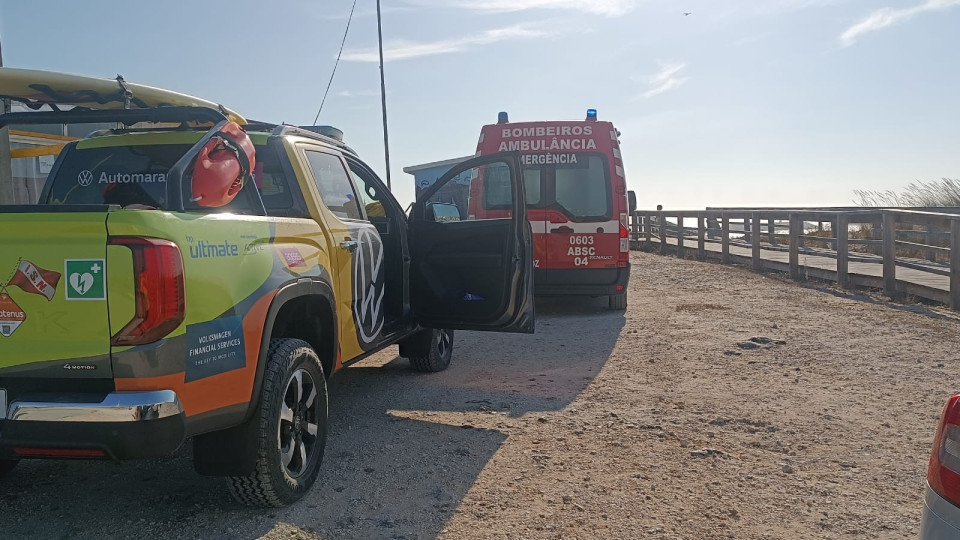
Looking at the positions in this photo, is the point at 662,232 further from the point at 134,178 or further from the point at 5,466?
the point at 5,466

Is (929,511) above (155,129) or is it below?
below

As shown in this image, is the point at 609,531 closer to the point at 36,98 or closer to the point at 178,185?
the point at 178,185

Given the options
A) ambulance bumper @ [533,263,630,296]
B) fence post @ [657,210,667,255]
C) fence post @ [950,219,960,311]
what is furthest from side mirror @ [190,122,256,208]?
fence post @ [657,210,667,255]

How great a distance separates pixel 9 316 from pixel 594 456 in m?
2.90

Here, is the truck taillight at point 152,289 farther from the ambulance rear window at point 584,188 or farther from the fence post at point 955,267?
the fence post at point 955,267

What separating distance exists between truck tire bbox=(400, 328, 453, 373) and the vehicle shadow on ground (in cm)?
18

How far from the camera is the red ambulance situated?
9.47 metres

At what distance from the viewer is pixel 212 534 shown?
130 inches

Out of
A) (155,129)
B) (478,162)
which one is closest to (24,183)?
(155,129)

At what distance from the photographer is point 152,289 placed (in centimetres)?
274

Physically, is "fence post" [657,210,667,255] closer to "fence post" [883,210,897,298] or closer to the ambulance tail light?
"fence post" [883,210,897,298]

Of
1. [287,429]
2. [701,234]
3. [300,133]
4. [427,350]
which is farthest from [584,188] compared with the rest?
[701,234]

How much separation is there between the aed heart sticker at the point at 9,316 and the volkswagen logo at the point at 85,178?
193 cm

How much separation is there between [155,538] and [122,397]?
85 centimetres
